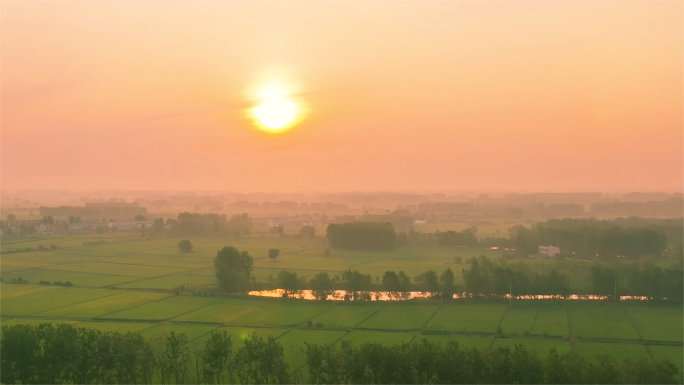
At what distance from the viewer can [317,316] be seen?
1396 inches

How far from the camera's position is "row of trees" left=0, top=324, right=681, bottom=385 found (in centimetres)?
2128

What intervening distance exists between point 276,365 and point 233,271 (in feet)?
76.1

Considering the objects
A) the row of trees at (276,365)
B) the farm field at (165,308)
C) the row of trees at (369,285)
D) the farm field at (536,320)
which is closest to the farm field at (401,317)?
the row of trees at (369,285)

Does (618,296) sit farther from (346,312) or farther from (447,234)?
(447,234)

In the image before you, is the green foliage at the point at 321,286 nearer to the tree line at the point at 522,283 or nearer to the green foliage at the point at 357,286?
the tree line at the point at 522,283

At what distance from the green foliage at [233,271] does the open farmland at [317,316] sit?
2.18 meters

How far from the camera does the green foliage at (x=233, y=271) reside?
145 feet

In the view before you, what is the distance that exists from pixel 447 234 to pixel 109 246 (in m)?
49.7

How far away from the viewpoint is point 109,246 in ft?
243

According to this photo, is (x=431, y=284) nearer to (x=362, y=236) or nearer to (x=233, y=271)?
(x=233, y=271)

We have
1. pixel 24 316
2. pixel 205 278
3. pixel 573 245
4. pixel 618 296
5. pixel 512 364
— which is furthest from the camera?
pixel 573 245

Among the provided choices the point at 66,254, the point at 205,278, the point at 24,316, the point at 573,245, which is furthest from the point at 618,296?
the point at 66,254

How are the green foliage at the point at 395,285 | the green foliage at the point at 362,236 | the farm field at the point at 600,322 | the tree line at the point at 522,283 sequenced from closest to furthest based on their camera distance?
the farm field at the point at 600,322
the tree line at the point at 522,283
the green foliage at the point at 395,285
the green foliage at the point at 362,236

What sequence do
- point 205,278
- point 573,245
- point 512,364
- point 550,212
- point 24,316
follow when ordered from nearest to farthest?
point 512,364 < point 24,316 < point 205,278 < point 573,245 < point 550,212
